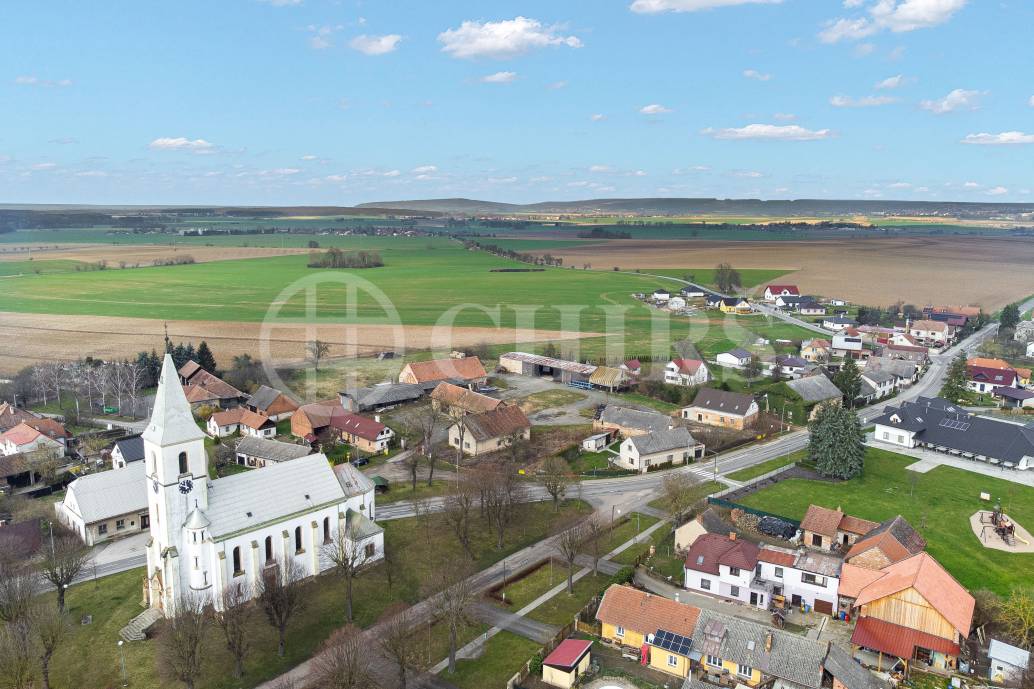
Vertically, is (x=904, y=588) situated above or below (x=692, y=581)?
above

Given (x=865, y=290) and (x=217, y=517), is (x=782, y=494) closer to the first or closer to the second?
(x=217, y=517)

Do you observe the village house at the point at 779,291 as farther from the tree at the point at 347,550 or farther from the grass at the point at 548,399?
the tree at the point at 347,550

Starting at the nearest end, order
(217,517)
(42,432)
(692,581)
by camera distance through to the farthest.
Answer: (217,517), (692,581), (42,432)

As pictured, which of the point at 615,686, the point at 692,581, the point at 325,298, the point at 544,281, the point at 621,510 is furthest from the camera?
the point at 544,281

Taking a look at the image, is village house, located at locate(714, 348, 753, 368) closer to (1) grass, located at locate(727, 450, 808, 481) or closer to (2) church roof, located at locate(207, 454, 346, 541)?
(1) grass, located at locate(727, 450, 808, 481)

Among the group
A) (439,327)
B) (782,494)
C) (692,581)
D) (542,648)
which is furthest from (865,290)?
(542,648)

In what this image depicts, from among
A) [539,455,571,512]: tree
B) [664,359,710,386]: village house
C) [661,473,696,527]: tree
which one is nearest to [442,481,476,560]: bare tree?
[539,455,571,512]: tree

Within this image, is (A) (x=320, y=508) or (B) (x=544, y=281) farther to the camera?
(B) (x=544, y=281)
